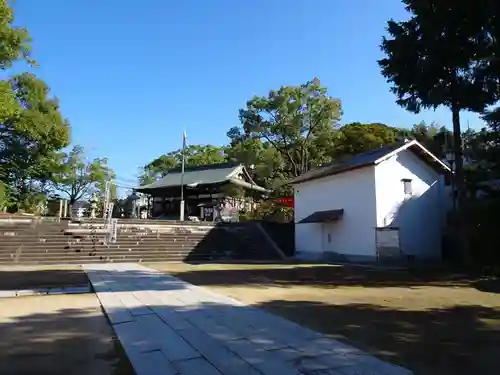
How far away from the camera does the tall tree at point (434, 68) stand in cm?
1396

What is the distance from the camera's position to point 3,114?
15.2 m

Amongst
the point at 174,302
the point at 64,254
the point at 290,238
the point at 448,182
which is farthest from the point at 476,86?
the point at 64,254

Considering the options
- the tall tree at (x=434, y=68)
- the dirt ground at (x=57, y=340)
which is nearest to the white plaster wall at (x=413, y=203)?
the tall tree at (x=434, y=68)

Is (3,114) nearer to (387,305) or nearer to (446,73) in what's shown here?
(387,305)

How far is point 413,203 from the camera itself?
20906mm

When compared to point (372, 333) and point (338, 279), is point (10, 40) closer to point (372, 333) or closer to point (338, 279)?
point (338, 279)

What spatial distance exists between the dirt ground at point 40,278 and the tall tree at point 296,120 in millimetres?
22382

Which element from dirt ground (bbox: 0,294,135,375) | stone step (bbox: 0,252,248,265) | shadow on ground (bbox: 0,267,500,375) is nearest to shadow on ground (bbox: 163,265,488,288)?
shadow on ground (bbox: 0,267,500,375)

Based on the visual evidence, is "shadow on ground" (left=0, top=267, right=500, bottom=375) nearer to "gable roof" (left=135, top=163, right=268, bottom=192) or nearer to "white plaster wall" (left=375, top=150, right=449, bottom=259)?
"white plaster wall" (left=375, top=150, right=449, bottom=259)

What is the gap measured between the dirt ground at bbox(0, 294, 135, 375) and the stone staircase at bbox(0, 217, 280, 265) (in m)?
11.3

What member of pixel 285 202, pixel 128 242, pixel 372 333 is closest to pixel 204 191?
pixel 285 202

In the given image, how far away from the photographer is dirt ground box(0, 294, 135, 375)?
4449 millimetres

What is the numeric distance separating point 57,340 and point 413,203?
61.5 feet

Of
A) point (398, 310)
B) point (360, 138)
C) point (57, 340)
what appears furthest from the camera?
point (360, 138)
